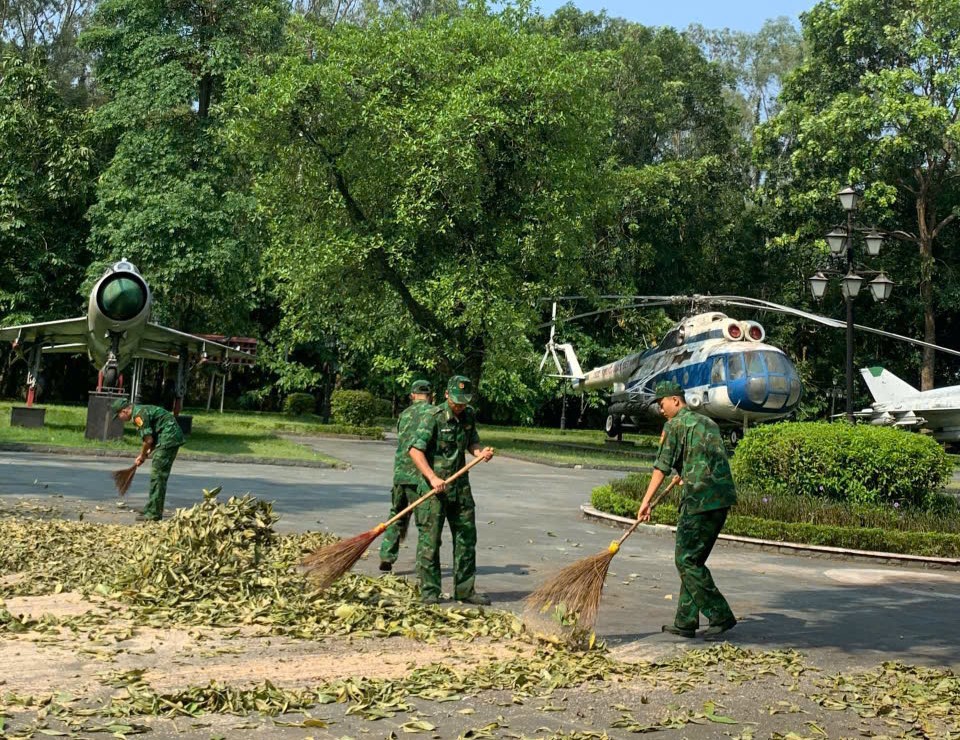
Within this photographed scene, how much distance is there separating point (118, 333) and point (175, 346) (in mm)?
8024

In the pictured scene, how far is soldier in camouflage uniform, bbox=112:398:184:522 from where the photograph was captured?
13242 mm

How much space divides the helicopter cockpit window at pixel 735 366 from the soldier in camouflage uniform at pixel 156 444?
1830 cm

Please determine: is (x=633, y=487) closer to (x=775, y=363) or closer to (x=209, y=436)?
(x=775, y=363)

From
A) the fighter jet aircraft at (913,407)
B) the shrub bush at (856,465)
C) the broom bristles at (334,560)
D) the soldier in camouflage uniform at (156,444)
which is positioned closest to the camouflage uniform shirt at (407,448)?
the broom bristles at (334,560)

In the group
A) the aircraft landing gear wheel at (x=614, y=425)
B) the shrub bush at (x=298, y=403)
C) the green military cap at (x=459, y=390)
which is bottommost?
the shrub bush at (x=298, y=403)

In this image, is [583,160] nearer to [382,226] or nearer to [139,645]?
[382,226]

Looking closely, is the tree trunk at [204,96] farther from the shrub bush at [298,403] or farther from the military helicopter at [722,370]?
the military helicopter at [722,370]

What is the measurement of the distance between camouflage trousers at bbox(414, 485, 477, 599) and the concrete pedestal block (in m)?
18.5

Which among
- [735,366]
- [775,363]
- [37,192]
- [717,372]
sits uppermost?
[37,192]

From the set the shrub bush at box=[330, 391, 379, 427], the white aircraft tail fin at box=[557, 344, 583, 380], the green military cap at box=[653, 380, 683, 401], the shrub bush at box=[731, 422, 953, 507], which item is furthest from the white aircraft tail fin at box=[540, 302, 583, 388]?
the green military cap at box=[653, 380, 683, 401]

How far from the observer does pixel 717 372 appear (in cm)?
2908

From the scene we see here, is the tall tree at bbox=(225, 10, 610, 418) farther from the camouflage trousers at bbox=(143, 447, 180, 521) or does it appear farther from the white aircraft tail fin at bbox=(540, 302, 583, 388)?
the camouflage trousers at bbox=(143, 447, 180, 521)

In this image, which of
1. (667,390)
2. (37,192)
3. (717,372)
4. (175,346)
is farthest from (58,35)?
(667,390)

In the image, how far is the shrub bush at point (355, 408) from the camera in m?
40.3
